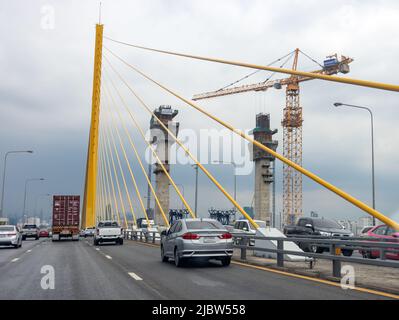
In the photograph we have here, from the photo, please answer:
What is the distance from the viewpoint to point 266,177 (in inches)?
2840

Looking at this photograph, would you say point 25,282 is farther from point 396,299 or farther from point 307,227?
point 307,227

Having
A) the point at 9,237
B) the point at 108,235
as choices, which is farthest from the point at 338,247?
the point at 108,235

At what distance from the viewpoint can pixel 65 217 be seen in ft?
151

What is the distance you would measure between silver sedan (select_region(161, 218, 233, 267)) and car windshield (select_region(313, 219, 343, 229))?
32.8 feet

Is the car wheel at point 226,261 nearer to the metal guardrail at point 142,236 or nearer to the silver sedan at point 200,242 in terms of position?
the silver sedan at point 200,242

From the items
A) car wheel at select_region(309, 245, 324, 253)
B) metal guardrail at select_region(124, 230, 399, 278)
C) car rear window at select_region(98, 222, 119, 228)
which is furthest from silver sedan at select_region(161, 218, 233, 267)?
car rear window at select_region(98, 222, 119, 228)

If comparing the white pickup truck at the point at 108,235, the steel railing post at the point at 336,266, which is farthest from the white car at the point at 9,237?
the steel railing post at the point at 336,266

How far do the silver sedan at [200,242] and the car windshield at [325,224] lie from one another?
32.8 feet

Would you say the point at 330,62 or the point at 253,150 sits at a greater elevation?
the point at 330,62

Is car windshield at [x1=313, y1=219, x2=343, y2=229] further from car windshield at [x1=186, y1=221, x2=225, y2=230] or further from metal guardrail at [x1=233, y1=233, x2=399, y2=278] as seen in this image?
car windshield at [x1=186, y1=221, x2=225, y2=230]

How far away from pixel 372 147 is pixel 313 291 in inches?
1060

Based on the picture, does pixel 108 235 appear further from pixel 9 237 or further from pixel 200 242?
pixel 200 242

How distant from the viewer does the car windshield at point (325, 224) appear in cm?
2508

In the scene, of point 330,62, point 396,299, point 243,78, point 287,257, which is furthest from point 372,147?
point 243,78
